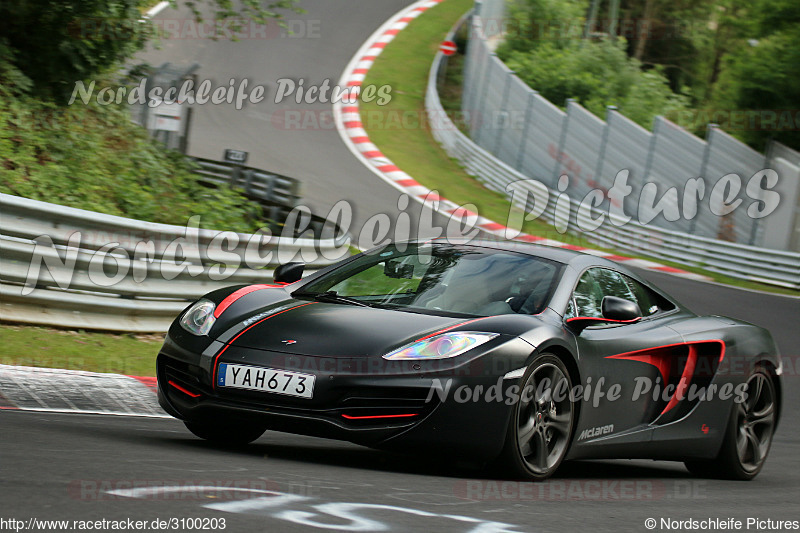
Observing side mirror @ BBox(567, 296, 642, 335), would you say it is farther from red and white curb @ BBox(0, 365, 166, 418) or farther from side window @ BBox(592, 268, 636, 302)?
red and white curb @ BBox(0, 365, 166, 418)

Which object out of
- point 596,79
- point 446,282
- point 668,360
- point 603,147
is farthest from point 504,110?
point 446,282

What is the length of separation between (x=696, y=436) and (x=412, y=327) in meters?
2.12

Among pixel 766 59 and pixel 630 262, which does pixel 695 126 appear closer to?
pixel 766 59

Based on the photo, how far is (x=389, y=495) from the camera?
419 cm

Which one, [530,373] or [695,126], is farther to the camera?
[695,126]

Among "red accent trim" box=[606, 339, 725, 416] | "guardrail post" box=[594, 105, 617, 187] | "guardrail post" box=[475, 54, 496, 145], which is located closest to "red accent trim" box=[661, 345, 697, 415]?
"red accent trim" box=[606, 339, 725, 416]

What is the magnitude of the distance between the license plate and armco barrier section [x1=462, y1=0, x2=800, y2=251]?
17.1 m

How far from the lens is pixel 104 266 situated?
8625 mm

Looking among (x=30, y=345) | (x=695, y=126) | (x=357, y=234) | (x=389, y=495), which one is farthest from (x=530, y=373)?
(x=695, y=126)

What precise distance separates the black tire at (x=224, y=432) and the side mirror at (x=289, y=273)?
0.90 meters

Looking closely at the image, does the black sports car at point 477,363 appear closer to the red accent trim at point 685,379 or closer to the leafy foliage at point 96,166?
the red accent trim at point 685,379

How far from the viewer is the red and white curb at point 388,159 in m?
20.0

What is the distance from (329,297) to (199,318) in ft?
2.32

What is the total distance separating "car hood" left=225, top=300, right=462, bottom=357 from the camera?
16.2 feet
